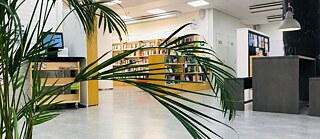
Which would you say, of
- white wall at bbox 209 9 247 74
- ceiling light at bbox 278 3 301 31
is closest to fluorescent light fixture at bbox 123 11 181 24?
white wall at bbox 209 9 247 74

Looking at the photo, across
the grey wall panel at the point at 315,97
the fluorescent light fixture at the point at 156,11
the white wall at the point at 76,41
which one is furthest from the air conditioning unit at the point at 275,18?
the white wall at the point at 76,41

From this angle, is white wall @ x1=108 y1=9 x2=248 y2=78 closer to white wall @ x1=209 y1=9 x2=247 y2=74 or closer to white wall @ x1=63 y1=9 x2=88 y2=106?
white wall @ x1=209 y1=9 x2=247 y2=74

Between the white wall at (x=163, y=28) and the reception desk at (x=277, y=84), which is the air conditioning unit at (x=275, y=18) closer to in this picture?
the white wall at (x=163, y=28)

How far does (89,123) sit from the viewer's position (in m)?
3.85

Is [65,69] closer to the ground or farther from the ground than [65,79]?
farther from the ground

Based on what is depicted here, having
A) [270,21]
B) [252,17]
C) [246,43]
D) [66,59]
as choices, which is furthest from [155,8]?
[270,21]

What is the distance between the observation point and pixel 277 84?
4.55 meters

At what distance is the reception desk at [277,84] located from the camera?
4.41m

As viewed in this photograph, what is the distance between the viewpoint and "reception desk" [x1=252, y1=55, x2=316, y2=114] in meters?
4.41

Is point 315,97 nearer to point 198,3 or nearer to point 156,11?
point 198,3

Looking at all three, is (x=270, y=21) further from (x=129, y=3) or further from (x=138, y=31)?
(x=129, y=3)

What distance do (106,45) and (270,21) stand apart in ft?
25.7

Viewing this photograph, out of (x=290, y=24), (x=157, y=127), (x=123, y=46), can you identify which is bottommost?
(x=157, y=127)

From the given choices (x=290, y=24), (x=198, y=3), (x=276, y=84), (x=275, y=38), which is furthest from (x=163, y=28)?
(x=276, y=84)
